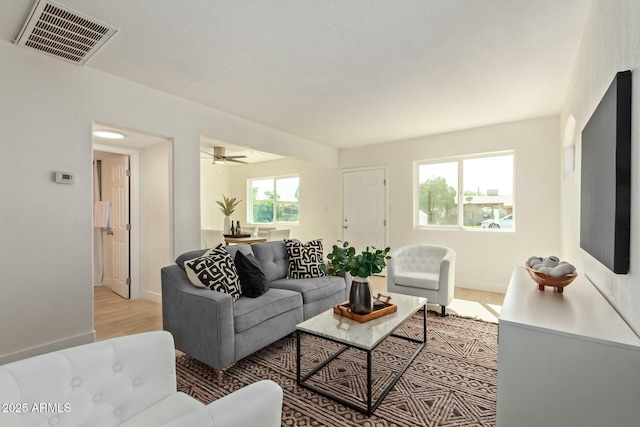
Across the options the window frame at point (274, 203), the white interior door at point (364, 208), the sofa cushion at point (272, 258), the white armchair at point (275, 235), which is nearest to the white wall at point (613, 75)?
the sofa cushion at point (272, 258)

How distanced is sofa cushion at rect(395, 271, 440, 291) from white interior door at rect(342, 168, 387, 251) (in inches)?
76.2

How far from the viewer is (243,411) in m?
0.80

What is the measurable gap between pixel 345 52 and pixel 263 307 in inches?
85.6

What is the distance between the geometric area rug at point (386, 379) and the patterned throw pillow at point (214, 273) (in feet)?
1.95

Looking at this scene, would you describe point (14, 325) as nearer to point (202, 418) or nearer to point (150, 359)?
point (150, 359)

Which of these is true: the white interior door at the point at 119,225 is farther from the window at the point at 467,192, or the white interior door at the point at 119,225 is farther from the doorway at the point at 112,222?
the window at the point at 467,192

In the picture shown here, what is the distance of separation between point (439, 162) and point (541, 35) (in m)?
3.00

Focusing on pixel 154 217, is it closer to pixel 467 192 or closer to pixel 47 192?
pixel 47 192

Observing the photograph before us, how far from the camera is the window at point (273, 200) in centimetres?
701

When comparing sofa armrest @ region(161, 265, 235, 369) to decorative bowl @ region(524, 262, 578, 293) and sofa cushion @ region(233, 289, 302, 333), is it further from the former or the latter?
decorative bowl @ region(524, 262, 578, 293)

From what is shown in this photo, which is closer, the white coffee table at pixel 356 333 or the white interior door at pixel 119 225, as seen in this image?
the white coffee table at pixel 356 333

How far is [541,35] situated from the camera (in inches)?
90.2

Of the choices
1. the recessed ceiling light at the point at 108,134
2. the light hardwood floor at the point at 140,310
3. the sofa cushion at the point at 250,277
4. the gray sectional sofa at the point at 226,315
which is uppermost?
the recessed ceiling light at the point at 108,134

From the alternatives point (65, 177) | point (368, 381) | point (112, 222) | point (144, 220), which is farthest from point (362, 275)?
point (112, 222)
